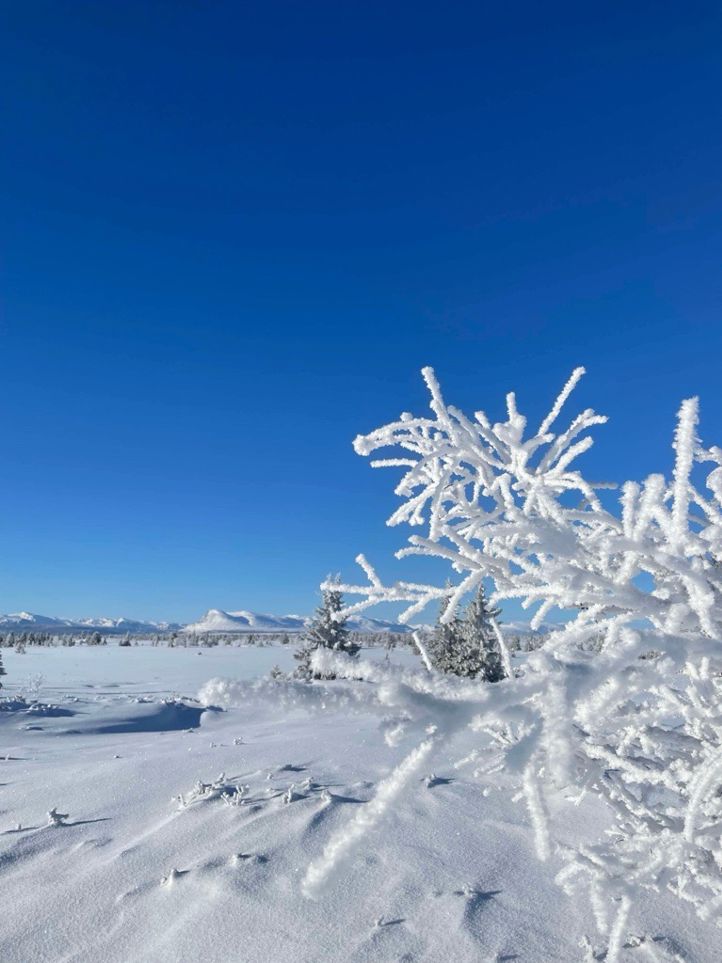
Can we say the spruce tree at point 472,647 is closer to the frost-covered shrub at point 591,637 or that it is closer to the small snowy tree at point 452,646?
the small snowy tree at point 452,646

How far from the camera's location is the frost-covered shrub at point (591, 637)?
128 cm

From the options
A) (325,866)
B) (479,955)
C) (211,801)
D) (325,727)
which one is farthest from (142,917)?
(325,727)

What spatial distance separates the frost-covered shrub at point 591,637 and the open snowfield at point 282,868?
0.95 feet

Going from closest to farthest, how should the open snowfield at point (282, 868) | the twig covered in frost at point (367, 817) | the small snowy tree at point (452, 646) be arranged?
the twig covered in frost at point (367, 817) → the open snowfield at point (282, 868) → the small snowy tree at point (452, 646)

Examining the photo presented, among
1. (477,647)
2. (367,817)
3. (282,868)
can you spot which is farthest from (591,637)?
(477,647)

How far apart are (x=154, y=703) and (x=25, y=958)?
13.7 metres

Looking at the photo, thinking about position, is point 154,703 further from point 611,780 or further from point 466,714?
point 466,714

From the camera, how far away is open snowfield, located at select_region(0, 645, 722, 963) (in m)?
3.56

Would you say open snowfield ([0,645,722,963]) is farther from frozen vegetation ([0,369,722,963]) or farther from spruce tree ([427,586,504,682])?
spruce tree ([427,586,504,682])

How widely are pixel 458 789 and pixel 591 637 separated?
16.7ft

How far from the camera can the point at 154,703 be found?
16.8 metres

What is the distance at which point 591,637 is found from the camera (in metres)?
1.66

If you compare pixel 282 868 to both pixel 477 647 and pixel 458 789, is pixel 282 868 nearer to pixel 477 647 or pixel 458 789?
pixel 458 789

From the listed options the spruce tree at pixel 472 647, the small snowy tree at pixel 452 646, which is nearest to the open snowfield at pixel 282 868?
the spruce tree at pixel 472 647
